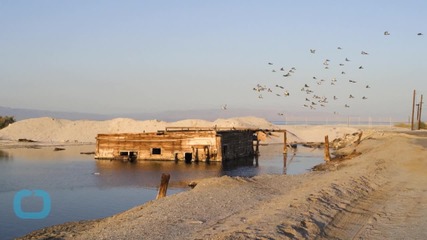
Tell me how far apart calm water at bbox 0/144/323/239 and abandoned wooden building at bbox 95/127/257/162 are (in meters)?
3.04

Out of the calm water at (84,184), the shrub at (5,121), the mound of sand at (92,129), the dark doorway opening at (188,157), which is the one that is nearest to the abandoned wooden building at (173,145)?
the dark doorway opening at (188,157)

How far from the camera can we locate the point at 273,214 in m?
16.8

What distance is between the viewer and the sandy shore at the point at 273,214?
14.6 m

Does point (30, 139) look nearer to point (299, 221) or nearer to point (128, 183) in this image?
point (128, 183)

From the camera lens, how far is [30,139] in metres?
100

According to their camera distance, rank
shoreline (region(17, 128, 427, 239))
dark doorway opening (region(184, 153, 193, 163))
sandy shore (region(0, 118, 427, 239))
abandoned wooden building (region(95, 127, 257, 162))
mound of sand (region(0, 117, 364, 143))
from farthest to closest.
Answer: mound of sand (region(0, 117, 364, 143)), dark doorway opening (region(184, 153, 193, 163)), abandoned wooden building (region(95, 127, 257, 162)), shoreline (region(17, 128, 427, 239)), sandy shore (region(0, 118, 427, 239))

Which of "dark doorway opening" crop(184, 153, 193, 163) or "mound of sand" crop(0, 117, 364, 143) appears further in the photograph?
"mound of sand" crop(0, 117, 364, 143)

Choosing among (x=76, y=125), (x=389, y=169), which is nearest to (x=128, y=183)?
(x=389, y=169)

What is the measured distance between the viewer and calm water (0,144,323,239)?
2355 centimetres

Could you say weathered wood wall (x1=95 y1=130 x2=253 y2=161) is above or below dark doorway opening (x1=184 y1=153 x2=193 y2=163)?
above

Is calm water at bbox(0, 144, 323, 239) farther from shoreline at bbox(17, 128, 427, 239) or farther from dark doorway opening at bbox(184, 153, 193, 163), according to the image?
shoreline at bbox(17, 128, 427, 239)

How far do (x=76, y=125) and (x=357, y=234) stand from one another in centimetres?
10449

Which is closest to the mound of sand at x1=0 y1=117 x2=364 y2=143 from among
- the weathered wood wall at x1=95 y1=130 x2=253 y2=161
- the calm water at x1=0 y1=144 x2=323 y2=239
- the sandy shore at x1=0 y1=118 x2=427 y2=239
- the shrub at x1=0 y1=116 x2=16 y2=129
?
the shrub at x1=0 y1=116 x2=16 y2=129

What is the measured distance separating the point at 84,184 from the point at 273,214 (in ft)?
74.0
